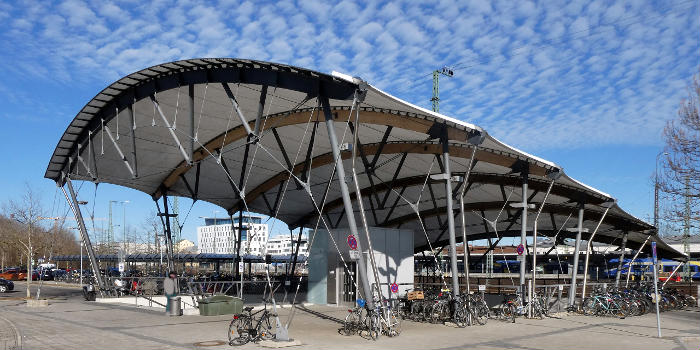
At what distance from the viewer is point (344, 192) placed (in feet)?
58.7

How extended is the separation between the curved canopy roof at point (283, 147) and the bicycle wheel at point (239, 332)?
4710 millimetres

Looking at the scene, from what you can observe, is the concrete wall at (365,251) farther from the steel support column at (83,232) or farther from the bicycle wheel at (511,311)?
the steel support column at (83,232)

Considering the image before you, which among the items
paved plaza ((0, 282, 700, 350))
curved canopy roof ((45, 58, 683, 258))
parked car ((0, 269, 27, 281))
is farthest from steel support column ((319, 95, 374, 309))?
parked car ((0, 269, 27, 281))

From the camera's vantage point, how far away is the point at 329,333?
1742cm

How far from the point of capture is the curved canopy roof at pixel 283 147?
20419 mm

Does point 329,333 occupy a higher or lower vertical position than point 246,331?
lower

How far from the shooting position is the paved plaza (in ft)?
48.5

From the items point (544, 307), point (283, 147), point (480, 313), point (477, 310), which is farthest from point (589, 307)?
point (283, 147)

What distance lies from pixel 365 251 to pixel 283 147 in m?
5.80

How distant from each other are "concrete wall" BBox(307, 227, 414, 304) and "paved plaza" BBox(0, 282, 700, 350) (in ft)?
12.9

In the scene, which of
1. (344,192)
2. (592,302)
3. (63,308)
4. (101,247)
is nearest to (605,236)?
(592,302)

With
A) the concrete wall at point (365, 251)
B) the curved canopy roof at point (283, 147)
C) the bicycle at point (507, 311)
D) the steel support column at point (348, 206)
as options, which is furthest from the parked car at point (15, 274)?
the steel support column at point (348, 206)

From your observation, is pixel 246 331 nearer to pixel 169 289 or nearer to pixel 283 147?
pixel 169 289

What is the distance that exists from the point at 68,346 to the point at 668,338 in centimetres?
1570
